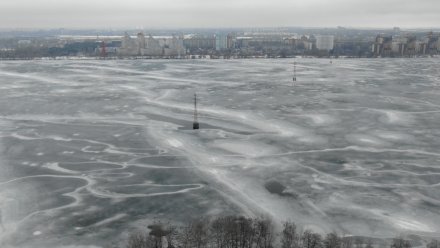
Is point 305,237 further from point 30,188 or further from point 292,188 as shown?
point 30,188

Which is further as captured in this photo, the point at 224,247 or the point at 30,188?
the point at 30,188

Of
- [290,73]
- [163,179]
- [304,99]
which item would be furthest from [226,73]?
[163,179]

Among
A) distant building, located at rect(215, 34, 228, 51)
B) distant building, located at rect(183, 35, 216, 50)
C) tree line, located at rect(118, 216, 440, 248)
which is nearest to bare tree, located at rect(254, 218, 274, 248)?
tree line, located at rect(118, 216, 440, 248)

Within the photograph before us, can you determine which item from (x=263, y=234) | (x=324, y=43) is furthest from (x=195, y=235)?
(x=324, y=43)

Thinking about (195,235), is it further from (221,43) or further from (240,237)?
(221,43)

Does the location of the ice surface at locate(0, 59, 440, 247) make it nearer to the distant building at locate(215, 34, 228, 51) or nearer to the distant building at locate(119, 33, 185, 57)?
the distant building at locate(119, 33, 185, 57)

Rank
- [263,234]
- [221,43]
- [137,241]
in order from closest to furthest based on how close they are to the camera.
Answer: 1. [137,241]
2. [263,234]
3. [221,43]

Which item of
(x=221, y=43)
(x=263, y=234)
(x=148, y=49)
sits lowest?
(x=263, y=234)

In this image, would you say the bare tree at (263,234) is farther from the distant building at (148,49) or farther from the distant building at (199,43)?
the distant building at (199,43)

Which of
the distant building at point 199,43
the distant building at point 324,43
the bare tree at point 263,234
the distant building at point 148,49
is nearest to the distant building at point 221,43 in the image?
the distant building at point 199,43
